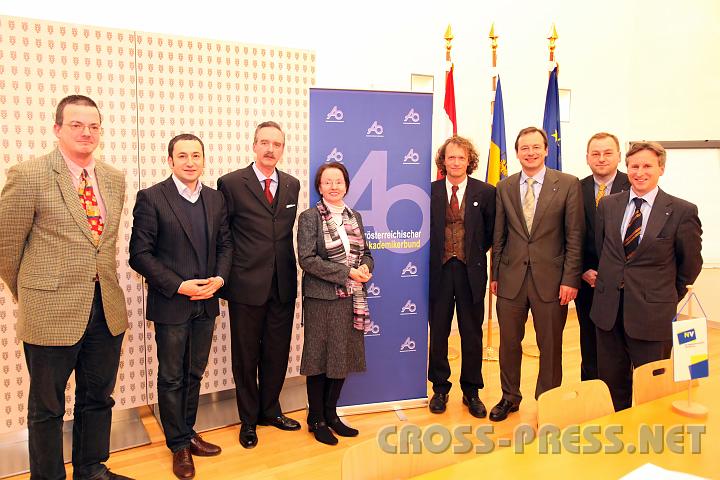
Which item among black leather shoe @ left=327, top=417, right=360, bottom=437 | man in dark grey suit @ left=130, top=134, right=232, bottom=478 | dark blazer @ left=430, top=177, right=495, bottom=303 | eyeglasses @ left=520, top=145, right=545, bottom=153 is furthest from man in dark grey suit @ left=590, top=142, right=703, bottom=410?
man in dark grey suit @ left=130, top=134, right=232, bottom=478

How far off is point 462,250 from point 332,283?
921 millimetres

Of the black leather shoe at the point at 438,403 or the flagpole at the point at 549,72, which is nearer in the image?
the black leather shoe at the point at 438,403

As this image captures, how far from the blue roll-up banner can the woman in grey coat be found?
0.76 feet

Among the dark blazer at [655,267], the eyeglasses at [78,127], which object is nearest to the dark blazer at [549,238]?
the dark blazer at [655,267]

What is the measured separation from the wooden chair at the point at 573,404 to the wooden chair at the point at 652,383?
0.58 feet

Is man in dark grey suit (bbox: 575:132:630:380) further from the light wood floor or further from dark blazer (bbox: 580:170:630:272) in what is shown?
the light wood floor

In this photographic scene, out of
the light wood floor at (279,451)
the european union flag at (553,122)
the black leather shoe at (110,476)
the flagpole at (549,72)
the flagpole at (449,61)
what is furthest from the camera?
the european union flag at (553,122)

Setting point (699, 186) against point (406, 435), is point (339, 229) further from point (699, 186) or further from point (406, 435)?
Result: point (699, 186)

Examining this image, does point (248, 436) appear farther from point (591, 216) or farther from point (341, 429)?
point (591, 216)

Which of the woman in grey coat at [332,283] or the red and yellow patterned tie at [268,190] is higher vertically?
the red and yellow patterned tie at [268,190]

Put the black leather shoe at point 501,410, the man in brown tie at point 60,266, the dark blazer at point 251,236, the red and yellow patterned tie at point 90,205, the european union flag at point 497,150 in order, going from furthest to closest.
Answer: the european union flag at point 497,150 → the black leather shoe at point 501,410 → the dark blazer at point 251,236 → the red and yellow patterned tie at point 90,205 → the man in brown tie at point 60,266

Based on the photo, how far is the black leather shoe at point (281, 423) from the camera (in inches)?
137

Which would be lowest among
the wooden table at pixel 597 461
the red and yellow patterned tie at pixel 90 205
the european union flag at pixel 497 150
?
the wooden table at pixel 597 461

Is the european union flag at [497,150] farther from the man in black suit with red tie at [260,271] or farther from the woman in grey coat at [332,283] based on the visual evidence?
the man in black suit with red tie at [260,271]
